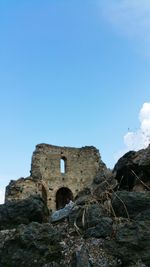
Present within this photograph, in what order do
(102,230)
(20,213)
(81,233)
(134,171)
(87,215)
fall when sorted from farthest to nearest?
(134,171), (20,213), (87,215), (81,233), (102,230)

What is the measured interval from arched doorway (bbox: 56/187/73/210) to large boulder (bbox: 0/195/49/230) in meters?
20.6

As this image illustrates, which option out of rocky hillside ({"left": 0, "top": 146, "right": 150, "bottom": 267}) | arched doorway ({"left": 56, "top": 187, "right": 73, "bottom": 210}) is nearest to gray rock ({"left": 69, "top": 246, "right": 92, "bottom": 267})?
rocky hillside ({"left": 0, "top": 146, "right": 150, "bottom": 267})

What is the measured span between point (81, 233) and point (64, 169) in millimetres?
21394

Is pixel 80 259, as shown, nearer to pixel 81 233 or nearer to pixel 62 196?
pixel 81 233

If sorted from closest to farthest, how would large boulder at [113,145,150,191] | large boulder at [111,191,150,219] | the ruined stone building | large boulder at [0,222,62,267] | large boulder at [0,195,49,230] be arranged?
large boulder at [0,222,62,267], large boulder at [111,191,150,219], large boulder at [0,195,49,230], large boulder at [113,145,150,191], the ruined stone building

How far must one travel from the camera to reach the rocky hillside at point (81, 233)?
3447mm

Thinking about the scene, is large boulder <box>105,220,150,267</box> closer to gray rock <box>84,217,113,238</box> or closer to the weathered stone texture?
gray rock <box>84,217,113,238</box>

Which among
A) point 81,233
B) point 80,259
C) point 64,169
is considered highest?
point 64,169

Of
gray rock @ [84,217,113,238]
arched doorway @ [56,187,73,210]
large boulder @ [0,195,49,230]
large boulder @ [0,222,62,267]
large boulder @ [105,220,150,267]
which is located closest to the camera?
large boulder @ [105,220,150,267]

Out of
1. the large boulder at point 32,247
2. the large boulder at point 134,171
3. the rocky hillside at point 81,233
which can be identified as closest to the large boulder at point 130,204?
the rocky hillside at point 81,233

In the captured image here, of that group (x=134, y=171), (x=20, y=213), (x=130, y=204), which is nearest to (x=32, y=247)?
(x=20, y=213)

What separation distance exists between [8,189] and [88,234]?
1570 cm

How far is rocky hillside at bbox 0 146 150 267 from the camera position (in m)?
3.45

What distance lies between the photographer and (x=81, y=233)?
3883mm
